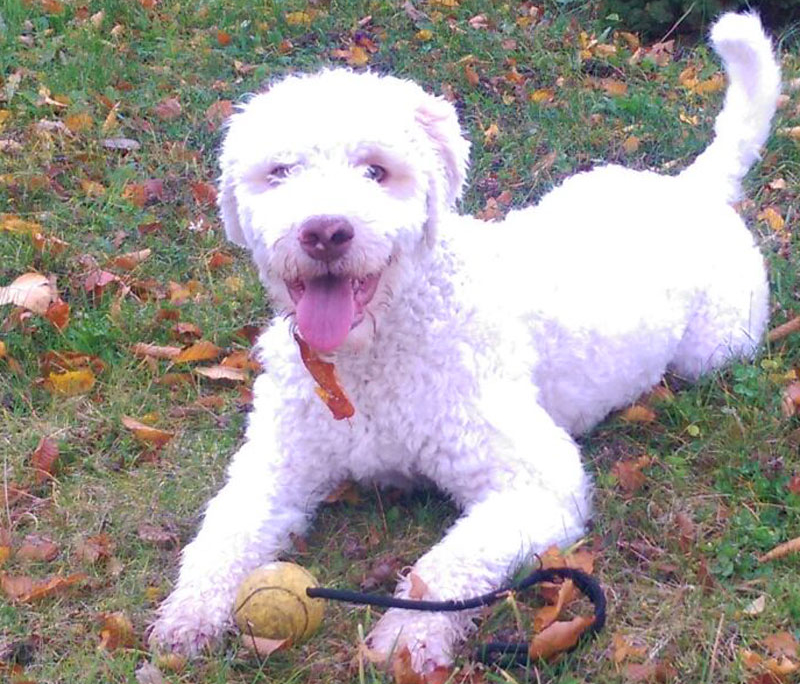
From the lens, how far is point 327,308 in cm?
310

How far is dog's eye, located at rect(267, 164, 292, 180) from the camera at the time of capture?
3.13 m

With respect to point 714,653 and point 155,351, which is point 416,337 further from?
point 155,351

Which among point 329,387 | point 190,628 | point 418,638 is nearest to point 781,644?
point 418,638

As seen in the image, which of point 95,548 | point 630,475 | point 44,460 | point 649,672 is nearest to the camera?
point 649,672

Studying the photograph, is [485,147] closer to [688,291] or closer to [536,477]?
[688,291]

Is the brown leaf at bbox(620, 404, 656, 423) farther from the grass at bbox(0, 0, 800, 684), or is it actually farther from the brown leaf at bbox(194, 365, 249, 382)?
the brown leaf at bbox(194, 365, 249, 382)

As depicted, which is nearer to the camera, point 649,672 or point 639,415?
point 649,672

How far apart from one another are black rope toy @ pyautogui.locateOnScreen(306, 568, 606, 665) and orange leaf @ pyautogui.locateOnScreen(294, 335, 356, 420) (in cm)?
55

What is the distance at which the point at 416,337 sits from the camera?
3373 millimetres

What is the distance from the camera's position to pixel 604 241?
13.3 ft

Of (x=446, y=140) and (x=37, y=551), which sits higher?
(x=446, y=140)

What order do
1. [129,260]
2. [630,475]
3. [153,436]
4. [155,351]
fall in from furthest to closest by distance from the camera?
[129,260] → [155,351] → [153,436] → [630,475]

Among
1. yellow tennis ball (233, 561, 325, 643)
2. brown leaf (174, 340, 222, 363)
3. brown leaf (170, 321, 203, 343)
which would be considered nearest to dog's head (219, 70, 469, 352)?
yellow tennis ball (233, 561, 325, 643)

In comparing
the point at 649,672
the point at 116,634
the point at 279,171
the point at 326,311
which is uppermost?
the point at 279,171
